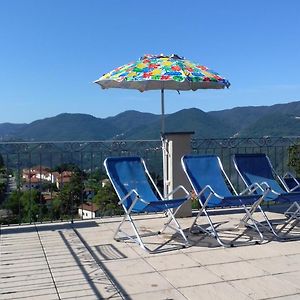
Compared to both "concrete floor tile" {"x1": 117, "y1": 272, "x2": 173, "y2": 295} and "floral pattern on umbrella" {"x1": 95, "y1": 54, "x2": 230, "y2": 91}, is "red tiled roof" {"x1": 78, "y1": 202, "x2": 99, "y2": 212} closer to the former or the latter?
"floral pattern on umbrella" {"x1": 95, "y1": 54, "x2": 230, "y2": 91}

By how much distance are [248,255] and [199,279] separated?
91cm

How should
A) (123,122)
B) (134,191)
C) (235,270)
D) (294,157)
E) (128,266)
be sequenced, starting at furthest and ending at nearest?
(123,122), (294,157), (134,191), (128,266), (235,270)

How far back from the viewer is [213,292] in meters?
3.41

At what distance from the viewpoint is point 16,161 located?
6016mm

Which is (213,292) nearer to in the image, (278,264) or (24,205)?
(278,264)

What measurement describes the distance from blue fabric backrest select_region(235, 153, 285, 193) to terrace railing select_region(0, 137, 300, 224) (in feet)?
1.12

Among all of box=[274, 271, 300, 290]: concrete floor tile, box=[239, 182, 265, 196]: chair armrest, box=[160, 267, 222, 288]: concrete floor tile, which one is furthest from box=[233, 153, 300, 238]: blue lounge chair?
box=[160, 267, 222, 288]: concrete floor tile

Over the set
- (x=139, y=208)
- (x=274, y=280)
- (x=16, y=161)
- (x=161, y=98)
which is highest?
(x=161, y=98)

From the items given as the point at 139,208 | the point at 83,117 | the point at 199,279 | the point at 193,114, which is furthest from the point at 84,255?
the point at 83,117

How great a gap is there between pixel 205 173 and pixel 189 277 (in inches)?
78.4

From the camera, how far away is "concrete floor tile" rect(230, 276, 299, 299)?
337 cm

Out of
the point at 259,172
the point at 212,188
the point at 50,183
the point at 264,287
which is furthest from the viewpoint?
the point at 50,183

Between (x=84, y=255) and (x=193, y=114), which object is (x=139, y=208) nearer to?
(x=84, y=255)

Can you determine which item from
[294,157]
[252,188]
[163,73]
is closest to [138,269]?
[252,188]
